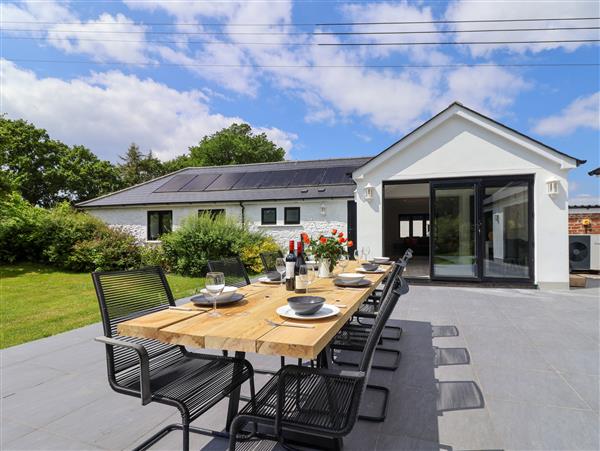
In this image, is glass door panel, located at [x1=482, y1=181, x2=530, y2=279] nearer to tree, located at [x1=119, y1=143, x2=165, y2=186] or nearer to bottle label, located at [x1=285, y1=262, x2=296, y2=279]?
bottle label, located at [x1=285, y1=262, x2=296, y2=279]

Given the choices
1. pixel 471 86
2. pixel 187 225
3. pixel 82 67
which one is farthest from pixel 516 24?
pixel 82 67

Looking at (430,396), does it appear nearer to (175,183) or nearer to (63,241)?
(63,241)

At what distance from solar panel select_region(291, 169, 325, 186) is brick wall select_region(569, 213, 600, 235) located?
8609 mm

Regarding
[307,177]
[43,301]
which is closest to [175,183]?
[307,177]

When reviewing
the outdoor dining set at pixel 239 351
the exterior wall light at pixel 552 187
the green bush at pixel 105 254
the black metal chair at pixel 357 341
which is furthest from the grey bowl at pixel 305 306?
the green bush at pixel 105 254

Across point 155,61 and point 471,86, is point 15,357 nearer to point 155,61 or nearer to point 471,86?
point 155,61

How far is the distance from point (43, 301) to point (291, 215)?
7.95 meters

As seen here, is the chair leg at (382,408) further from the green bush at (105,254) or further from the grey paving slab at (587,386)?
the green bush at (105,254)

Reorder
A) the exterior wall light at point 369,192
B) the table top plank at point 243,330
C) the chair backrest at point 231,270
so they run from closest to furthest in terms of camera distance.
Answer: the table top plank at point 243,330 → the chair backrest at point 231,270 → the exterior wall light at point 369,192

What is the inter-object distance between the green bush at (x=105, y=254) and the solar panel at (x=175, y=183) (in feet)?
13.6

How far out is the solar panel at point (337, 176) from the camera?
42.1ft

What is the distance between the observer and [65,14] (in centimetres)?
812

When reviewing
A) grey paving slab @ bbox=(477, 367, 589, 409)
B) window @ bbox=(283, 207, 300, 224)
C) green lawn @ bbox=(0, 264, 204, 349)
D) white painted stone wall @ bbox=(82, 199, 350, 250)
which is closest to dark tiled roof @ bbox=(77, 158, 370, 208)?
white painted stone wall @ bbox=(82, 199, 350, 250)

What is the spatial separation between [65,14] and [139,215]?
26.0 feet
